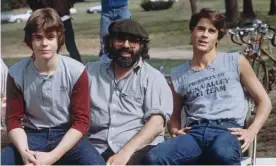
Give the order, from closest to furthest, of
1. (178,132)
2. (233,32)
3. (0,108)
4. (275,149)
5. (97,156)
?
(97,156) < (178,132) < (0,108) < (275,149) < (233,32)

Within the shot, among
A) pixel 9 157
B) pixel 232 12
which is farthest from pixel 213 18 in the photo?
pixel 232 12

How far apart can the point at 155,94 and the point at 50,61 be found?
46cm

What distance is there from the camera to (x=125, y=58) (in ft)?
→ 9.45

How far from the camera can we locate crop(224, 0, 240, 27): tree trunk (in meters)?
4.32

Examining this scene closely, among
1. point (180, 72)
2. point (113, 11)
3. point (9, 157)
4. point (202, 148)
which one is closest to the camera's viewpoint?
point (9, 157)

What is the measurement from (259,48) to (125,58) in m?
2.22

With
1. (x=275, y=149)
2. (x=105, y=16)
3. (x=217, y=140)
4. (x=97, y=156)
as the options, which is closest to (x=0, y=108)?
(x=105, y=16)

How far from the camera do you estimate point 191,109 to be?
9.59 feet

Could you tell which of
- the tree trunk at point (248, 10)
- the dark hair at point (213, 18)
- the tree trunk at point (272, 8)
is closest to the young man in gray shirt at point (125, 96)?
the dark hair at point (213, 18)

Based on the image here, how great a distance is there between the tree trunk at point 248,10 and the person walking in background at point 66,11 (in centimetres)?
115

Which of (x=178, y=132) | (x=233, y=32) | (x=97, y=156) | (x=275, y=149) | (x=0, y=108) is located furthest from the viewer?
(x=233, y=32)

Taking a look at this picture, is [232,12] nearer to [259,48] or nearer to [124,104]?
[259,48]

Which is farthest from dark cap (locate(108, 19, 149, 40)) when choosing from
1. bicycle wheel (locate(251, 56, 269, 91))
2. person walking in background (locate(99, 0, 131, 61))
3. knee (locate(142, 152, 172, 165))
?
bicycle wheel (locate(251, 56, 269, 91))

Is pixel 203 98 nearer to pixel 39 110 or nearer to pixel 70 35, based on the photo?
pixel 39 110
